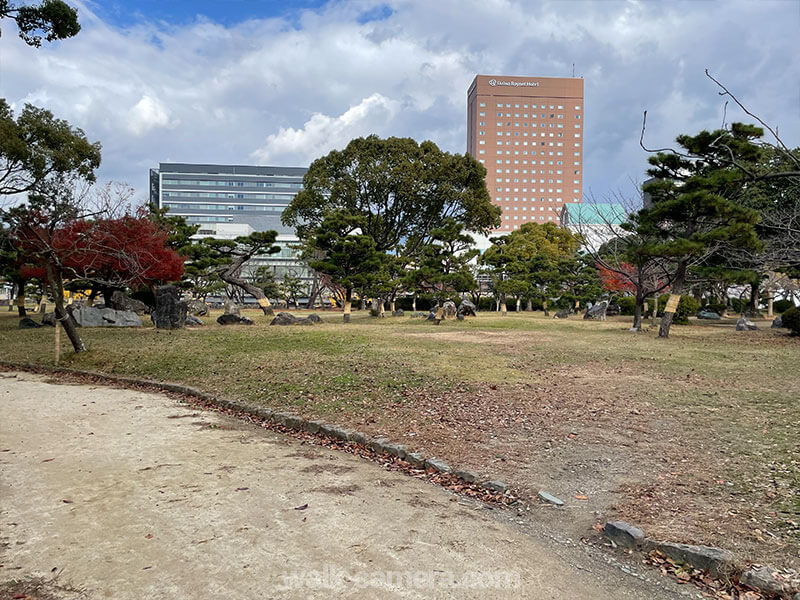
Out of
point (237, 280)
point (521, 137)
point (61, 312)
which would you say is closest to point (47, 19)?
point (61, 312)

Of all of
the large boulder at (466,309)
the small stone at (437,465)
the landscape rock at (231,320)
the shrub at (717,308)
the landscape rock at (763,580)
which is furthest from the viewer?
the shrub at (717,308)

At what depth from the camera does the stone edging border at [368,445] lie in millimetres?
4004

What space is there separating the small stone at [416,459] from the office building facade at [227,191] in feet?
283

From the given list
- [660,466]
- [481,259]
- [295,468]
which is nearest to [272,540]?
[295,468]

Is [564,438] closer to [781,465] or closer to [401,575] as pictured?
[781,465]

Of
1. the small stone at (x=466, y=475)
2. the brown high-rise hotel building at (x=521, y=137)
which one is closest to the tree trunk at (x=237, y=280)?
the small stone at (x=466, y=475)

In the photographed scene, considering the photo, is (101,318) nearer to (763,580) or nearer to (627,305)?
(763,580)

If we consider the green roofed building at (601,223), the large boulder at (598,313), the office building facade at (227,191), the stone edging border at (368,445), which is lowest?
the stone edging border at (368,445)

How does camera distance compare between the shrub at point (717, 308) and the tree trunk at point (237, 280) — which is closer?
the tree trunk at point (237, 280)

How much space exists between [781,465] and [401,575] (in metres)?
3.49

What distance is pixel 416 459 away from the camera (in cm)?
459

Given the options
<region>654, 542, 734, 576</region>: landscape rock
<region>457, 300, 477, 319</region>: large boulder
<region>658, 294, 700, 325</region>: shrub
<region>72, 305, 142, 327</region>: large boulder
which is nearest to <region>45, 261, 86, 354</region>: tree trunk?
<region>72, 305, 142, 327</region>: large boulder

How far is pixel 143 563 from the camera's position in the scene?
2.79 metres

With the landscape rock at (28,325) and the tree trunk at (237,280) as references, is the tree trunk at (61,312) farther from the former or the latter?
the tree trunk at (237,280)
